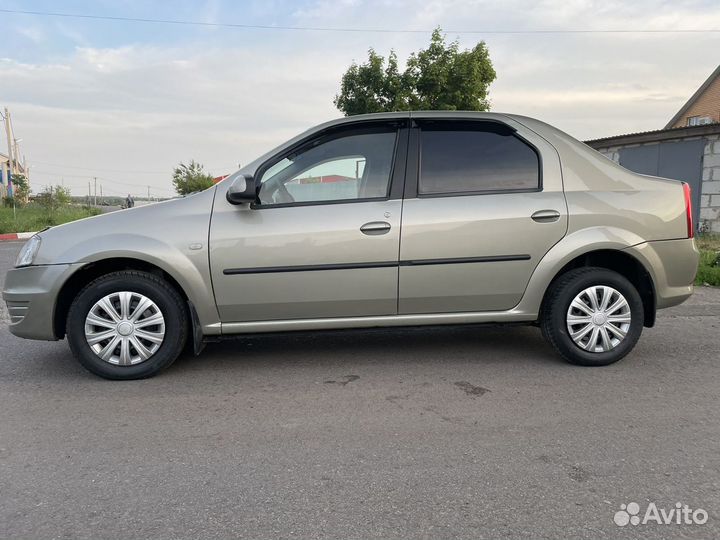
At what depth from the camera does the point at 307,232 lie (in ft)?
12.6

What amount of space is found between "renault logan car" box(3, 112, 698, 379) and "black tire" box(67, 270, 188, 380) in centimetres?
1

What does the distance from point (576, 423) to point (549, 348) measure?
5.19 feet

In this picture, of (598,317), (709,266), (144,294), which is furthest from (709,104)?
(144,294)

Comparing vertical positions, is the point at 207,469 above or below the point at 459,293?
below

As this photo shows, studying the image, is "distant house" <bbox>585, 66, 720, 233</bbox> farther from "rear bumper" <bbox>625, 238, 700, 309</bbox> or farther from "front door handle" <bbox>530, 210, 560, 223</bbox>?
"front door handle" <bbox>530, 210, 560, 223</bbox>

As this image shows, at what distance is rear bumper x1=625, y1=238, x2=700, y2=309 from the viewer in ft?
13.3

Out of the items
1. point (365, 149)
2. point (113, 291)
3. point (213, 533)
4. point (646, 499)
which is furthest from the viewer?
point (365, 149)

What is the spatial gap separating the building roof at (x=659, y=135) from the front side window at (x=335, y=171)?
33.8ft

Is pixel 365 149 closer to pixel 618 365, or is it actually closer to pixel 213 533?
pixel 618 365

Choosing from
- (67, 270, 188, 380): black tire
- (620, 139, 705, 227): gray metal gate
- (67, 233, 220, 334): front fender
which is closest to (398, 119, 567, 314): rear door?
(67, 233, 220, 334): front fender

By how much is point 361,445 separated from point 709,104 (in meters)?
32.0

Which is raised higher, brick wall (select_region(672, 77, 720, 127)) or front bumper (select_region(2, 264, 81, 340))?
brick wall (select_region(672, 77, 720, 127))

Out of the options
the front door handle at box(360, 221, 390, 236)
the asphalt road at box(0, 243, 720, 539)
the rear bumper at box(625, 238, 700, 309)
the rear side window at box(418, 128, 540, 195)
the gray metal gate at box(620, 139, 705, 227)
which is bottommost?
the asphalt road at box(0, 243, 720, 539)

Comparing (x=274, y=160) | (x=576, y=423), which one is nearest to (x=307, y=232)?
(x=274, y=160)
